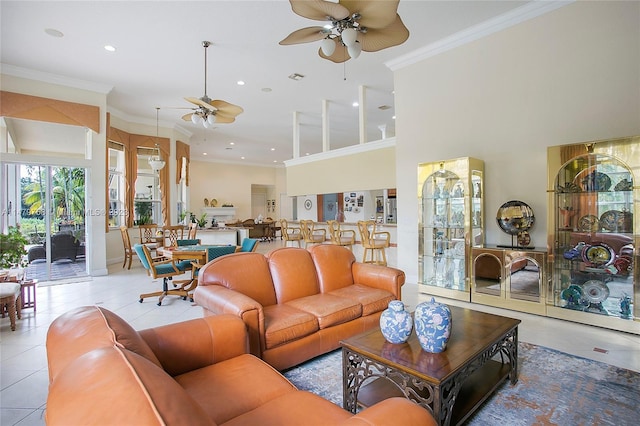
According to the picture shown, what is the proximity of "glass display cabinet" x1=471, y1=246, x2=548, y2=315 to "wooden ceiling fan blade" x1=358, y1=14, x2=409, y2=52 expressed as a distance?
2.70 metres

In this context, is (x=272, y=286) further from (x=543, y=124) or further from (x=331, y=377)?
(x=543, y=124)

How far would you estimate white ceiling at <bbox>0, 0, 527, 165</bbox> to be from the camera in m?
3.85

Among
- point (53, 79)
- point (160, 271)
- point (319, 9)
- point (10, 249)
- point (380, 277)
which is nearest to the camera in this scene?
Result: point (319, 9)

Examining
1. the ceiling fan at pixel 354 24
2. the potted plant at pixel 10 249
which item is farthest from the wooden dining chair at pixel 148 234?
the ceiling fan at pixel 354 24

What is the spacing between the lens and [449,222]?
14.5ft

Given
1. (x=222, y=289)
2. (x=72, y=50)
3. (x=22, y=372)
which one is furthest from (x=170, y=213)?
(x=222, y=289)

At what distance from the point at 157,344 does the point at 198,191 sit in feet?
42.3

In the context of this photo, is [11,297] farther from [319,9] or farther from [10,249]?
[319,9]

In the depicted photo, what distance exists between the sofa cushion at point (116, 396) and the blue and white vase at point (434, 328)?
1359 mm

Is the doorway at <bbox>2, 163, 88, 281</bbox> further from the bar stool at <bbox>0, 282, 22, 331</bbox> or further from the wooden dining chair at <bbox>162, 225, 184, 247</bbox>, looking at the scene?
the bar stool at <bbox>0, 282, 22, 331</bbox>

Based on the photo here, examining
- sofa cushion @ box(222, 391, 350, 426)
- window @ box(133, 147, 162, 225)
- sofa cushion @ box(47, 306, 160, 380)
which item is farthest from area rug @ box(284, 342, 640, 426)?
window @ box(133, 147, 162, 225)

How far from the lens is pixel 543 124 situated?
382cm

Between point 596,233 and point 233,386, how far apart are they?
12.7ft

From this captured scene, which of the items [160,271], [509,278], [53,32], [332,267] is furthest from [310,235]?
[53,32]
